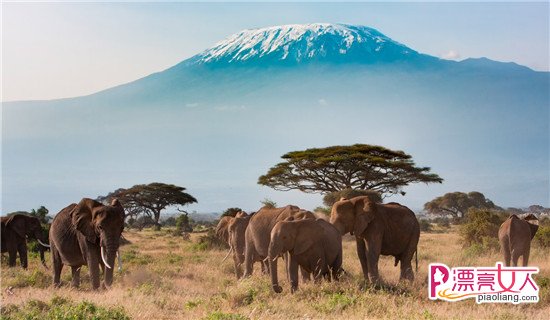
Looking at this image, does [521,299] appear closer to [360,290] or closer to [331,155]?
[360,290]

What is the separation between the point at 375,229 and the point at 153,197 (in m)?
50.4

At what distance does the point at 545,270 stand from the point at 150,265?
11.8 metres

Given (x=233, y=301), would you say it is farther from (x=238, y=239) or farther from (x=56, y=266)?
(x=238, y=239)

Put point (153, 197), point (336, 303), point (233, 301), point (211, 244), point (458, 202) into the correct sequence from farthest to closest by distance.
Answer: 1. point (458, 202)
2. point (153, 197)
3. point (211, 244)
4. point (233, 301)
5. point (336, 303)

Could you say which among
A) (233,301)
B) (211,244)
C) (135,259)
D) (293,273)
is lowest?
(211,244)

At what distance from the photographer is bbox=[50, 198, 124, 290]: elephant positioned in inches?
674

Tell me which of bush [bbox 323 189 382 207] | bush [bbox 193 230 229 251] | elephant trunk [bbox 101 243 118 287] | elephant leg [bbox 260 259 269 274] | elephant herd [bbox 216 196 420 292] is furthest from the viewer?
bush [bbox 323 189 382 207]

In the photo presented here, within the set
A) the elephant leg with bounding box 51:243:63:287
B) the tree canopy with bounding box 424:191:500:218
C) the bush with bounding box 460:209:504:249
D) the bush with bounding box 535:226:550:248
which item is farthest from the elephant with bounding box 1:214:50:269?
the tree canopy with bounding box 424:191:500:218

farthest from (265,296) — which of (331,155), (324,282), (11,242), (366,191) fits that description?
(331,155)

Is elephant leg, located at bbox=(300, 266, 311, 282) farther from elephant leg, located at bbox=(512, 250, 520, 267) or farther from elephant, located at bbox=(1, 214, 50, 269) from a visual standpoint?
elephant, located at bbox=(1, 214, 50, 269)

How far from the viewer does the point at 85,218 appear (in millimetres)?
17688

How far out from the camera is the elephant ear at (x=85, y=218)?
690 inches

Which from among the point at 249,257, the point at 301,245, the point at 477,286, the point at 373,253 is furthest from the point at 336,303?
the point at 249,257

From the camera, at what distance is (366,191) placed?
169ft
